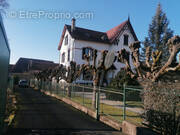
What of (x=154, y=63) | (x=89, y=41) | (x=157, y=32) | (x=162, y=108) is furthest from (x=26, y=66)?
(x=162, y=108)

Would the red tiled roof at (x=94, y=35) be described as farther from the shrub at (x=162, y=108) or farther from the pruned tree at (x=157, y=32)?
the shrub at (x=162, y=108)

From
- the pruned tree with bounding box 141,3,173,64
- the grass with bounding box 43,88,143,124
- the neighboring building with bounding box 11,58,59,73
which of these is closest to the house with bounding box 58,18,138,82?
the pruned tree with bounding box 141,3,173,64

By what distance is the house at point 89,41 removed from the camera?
2342cm

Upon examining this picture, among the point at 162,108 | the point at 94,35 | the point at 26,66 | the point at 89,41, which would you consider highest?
the point at 94,35

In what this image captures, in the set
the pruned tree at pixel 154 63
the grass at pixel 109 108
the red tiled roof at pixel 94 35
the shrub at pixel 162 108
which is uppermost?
the red tiled roof at pixel 94 35

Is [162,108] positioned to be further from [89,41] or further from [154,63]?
[89,41]

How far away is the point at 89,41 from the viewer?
23922mm

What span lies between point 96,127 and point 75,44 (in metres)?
18.4

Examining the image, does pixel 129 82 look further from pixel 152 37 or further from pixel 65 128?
pixel 152 37

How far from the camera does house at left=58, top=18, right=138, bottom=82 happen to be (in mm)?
23422

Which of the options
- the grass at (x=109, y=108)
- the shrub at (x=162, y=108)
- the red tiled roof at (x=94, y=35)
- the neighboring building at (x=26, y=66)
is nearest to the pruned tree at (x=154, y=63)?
the shrub at (x=162, y=108)

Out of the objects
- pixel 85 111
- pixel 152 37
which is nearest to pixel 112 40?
pixel 152 37

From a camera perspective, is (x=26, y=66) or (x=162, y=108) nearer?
(x=162, y=108)

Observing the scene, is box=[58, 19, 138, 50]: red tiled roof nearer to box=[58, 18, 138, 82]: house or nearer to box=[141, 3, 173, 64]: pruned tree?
box=[58, 18, 138, 82]: house
